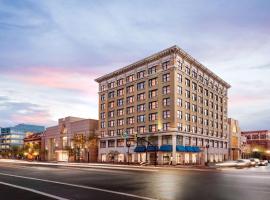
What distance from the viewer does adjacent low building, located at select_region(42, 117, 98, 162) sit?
10194cm

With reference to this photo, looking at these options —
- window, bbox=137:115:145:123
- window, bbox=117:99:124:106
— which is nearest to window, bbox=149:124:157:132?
window, bbox=137:115:145:123

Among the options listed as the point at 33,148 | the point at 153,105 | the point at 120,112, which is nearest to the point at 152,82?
the point at 153,105

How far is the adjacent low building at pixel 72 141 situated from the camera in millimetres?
101938

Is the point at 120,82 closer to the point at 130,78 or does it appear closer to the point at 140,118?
the point at 130,78

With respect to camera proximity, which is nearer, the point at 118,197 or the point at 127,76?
the point at 118,197

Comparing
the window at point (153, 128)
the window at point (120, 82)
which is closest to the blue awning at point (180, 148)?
the window at point (153, 128)

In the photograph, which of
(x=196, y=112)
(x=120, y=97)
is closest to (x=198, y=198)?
(x=196, y=112)

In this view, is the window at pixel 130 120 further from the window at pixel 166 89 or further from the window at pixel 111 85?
the window at pixel 166 89

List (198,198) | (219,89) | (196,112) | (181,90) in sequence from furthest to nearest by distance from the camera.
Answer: (219,89) < (196,112) < (181,90) < (198,198)

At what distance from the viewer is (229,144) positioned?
111812mm

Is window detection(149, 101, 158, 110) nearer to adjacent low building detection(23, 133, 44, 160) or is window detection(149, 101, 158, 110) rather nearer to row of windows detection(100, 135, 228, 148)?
row of windows detection(100, 135, 228, 148)

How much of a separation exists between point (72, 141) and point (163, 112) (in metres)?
43.8

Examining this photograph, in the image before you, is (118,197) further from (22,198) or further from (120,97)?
(120,97)

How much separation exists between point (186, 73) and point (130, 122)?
20.0 metres
